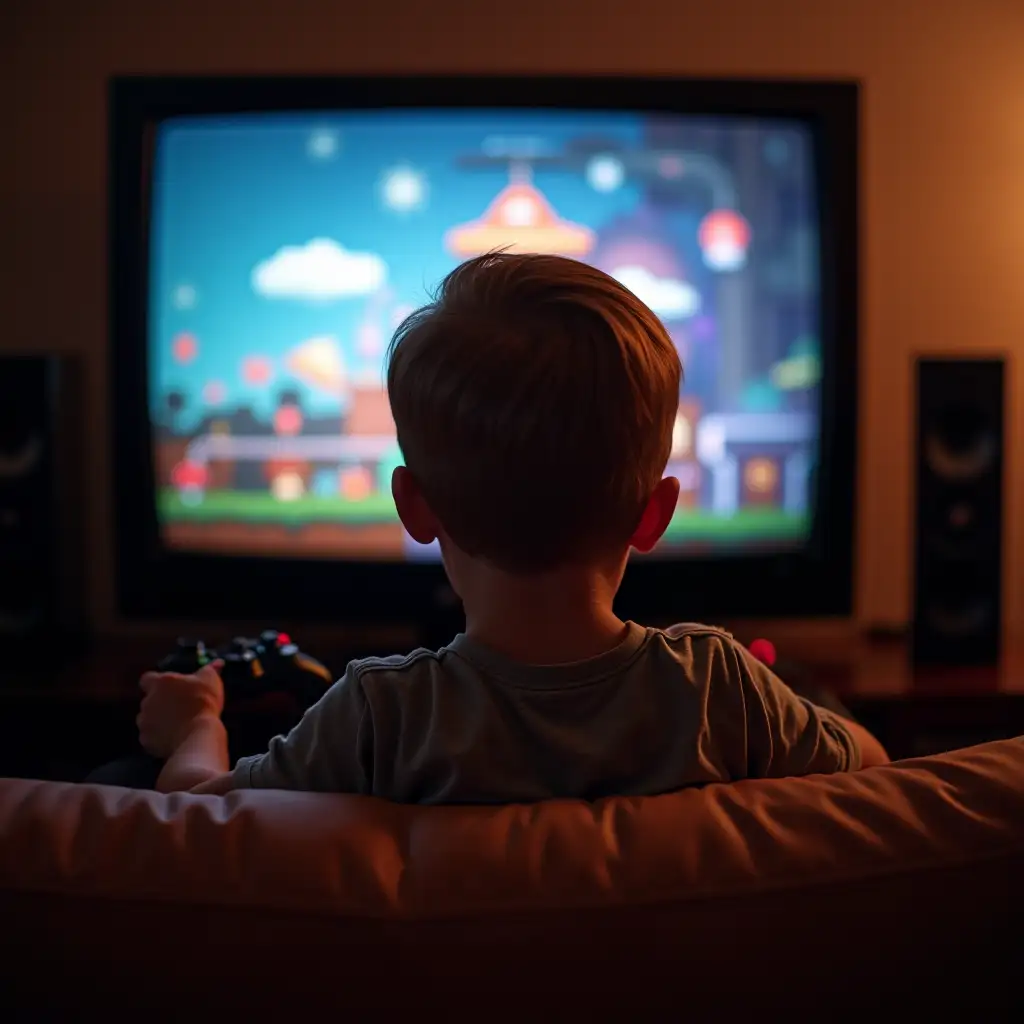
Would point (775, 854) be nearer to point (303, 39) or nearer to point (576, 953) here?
point (576, 953)

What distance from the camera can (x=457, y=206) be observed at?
2.18 metres

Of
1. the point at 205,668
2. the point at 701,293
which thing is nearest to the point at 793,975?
the point at 205,668

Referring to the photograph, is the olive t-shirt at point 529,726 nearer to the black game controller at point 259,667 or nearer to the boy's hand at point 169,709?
the boy's hand at point 169,709

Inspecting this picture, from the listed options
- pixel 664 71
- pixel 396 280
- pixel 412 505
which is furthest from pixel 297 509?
pixel 412 505

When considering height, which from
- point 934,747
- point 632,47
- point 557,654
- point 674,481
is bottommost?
point 934,747

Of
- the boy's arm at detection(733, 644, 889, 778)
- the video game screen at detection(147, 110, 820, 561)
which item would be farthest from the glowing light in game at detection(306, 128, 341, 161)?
the boy's arm at detection(733, 644, 889, 778)

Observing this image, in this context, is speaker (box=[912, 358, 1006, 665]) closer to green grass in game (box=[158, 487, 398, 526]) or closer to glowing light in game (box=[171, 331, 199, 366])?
green grass in game (box=[158, 487, 398, 526])

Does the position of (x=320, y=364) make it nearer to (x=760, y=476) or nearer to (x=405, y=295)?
(x=405, y=295)

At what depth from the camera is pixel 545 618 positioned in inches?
32.4

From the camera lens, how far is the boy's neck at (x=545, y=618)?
0.82 m

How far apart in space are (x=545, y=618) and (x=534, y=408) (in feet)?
0.53

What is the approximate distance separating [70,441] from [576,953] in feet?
6.54

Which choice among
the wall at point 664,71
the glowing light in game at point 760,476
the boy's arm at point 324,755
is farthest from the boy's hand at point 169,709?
the wall at point 664,71

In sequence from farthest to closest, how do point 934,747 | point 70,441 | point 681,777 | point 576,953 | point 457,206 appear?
point 70,441
point 457,206
point 934,747
point 681,777
point 576,953
